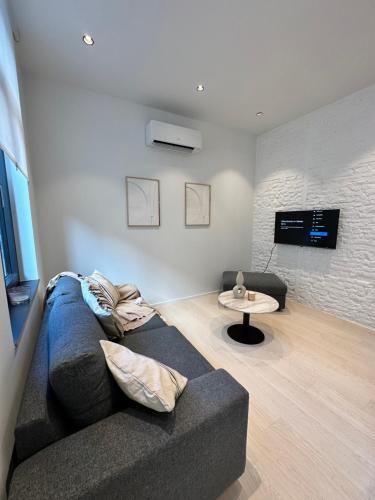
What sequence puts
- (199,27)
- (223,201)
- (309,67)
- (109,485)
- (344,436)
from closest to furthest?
(109,485) → (344,436) → (199,27) → (309,67) → (223,201)

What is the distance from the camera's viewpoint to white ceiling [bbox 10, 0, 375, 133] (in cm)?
156

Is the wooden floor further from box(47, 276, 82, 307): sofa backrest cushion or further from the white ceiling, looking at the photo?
the white ceiling

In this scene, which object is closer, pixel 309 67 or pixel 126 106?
pixel 309 67

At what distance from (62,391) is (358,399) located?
199 cm

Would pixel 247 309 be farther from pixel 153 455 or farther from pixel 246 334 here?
pixel 153 455

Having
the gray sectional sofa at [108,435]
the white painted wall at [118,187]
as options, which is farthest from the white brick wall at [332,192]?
the gray sectional sofa at [108,435]

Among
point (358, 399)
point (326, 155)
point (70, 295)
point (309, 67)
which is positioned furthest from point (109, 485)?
point (326, 155)

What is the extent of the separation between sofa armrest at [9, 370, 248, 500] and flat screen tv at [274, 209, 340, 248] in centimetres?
267

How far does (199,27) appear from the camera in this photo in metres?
1.69

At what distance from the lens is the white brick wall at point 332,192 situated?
8.21 ft

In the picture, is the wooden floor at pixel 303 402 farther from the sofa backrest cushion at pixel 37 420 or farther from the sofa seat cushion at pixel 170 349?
the sofa backrest cushion at pixel 37 420

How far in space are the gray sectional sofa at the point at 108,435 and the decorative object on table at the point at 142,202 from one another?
2072mm

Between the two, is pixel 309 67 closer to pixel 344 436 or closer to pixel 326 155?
pixel 326 155

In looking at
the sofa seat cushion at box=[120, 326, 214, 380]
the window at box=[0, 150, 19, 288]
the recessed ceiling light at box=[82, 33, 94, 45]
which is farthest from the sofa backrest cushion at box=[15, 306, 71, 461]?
the recessed ceiling light at box=[82, 33, 94, 45]
